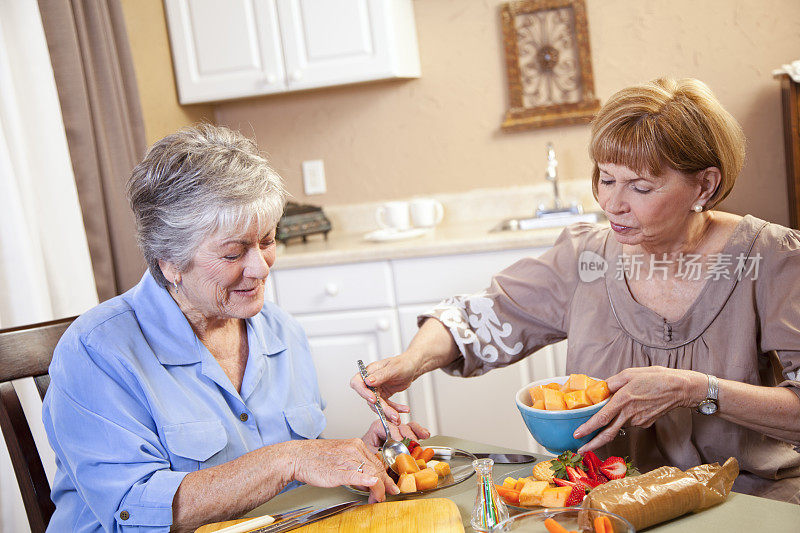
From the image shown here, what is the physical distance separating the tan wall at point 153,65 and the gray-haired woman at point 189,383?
1616mm

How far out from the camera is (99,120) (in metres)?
2.44

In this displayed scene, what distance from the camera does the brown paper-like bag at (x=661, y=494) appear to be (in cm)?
95

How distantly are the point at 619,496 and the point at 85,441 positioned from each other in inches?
31.8

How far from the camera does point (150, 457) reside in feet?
4.01

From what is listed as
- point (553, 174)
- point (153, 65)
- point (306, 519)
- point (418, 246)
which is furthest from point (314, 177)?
point (306, 519)

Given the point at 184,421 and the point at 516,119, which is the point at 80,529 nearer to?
the point at 184,421

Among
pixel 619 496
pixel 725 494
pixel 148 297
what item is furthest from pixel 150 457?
pixel 725 494

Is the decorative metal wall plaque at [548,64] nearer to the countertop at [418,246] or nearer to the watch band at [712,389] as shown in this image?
the countertop at [418,246]

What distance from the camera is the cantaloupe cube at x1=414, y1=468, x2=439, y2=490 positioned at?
1149 mm

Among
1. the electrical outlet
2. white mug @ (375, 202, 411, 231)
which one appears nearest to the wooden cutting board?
white mug @ (375, 202, 411, 231)

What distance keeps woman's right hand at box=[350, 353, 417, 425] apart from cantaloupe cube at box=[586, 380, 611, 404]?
0.37 meters

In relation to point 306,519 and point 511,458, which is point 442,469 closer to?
point 511,458

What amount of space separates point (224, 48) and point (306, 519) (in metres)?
2.27

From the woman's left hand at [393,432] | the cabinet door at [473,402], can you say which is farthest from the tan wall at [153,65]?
the woman's left hand at [393,432]
